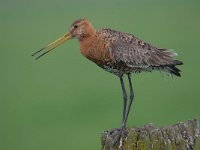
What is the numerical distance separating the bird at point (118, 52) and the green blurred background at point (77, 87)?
0.63m

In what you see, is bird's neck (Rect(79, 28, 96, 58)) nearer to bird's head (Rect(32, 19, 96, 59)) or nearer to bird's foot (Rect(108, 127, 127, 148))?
bird's head (Rect(32, 19, 96, 59))

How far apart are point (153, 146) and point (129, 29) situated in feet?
79.2

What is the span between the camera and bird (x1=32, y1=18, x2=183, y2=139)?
35.1 feet

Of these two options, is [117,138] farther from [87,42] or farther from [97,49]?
[87,42]

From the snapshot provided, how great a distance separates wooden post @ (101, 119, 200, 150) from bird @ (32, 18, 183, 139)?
301 cm

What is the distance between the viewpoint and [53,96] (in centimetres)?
2106

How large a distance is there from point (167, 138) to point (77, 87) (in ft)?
48.6

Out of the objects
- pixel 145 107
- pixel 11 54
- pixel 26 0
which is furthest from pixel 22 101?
pixel 26 0

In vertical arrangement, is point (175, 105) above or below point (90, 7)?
Answer: below

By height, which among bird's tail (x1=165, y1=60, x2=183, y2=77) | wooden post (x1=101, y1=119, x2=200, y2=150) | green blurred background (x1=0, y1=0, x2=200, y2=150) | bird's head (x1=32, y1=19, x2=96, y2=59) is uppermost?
green blurred background (x1=0, y1=0, x2=200, y2=150)

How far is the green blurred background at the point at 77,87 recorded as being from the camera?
16.8m

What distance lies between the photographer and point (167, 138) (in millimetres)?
7312

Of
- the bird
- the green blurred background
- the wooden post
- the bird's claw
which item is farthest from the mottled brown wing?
the wooden post

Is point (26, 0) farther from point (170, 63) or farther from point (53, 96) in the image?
point (170, 63)
